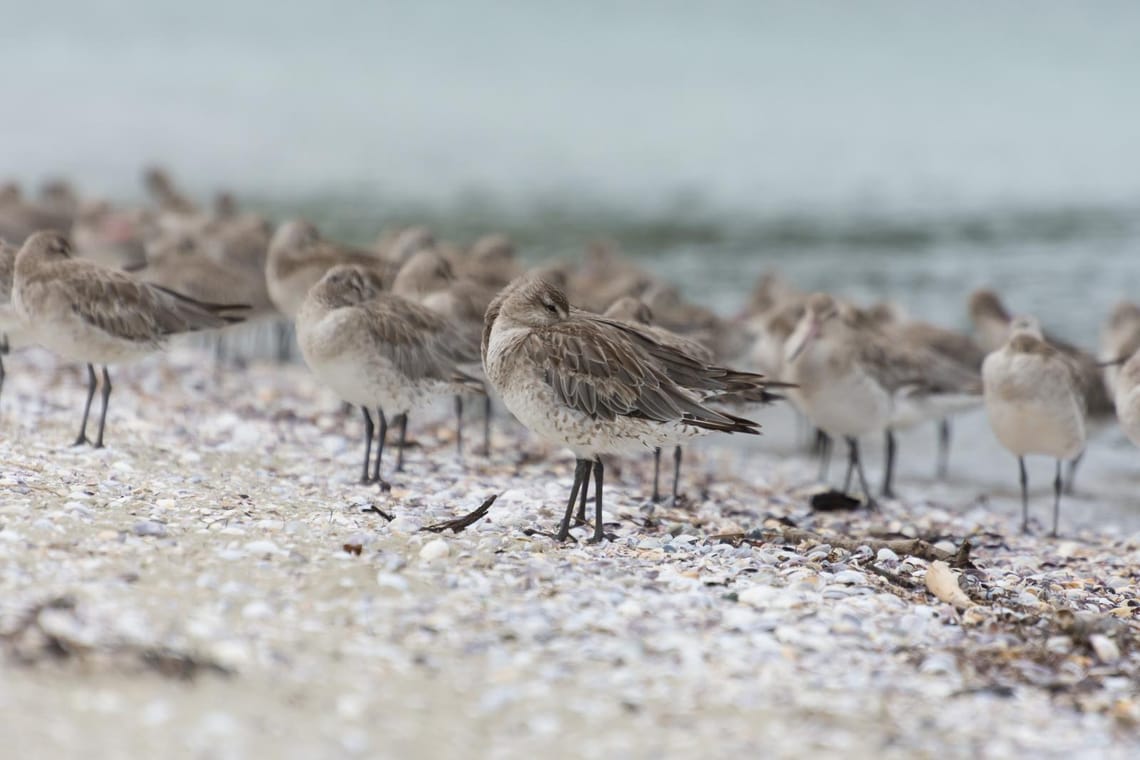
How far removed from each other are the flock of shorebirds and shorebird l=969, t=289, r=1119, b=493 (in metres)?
0.02

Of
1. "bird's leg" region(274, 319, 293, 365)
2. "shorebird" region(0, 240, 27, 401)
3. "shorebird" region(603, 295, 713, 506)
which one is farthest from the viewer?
"bird's leg" region(274, 319, 293, 365)

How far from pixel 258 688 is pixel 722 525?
12.6 feet

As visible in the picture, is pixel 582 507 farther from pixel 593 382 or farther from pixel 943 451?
pixel 943 451

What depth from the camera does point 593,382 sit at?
685 cm

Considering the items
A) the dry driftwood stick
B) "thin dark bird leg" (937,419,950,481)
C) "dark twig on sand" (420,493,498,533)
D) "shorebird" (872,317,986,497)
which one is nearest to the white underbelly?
"shorebird" (872,317,986,497)

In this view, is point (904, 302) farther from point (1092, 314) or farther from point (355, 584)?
point (355, 584)

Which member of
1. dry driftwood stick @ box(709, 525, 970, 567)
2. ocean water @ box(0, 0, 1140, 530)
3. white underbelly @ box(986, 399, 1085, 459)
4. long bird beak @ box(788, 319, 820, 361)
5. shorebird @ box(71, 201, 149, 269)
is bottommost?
dry driftwood stick @ box(709, 525, 970, 567)

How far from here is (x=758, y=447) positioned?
41.6ft

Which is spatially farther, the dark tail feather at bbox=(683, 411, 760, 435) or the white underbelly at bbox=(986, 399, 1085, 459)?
the white underbelly at bbox=(986, 399, 1085, 459)

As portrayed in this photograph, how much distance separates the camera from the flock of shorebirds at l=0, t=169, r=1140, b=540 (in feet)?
22.9

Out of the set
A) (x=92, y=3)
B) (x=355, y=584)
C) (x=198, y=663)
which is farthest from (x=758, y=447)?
(x=92, y=3)

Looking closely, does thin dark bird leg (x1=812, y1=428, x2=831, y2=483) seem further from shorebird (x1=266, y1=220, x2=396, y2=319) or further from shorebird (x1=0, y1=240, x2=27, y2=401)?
shorebird (x1=0, y1=240, x2=27, y2=401)

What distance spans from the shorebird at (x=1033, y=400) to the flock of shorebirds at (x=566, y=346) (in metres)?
0.02

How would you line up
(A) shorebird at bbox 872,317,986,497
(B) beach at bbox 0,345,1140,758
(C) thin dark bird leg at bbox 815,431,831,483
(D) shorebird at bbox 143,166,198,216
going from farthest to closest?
(D) shorebird at bbox 143,166,198,216 → (C) thin dark bird leg at bbox 815,431,831,483 → (A) shorebird at bbox 872,317,986,497 → (B) beach at bbox 0,345,1140,758
